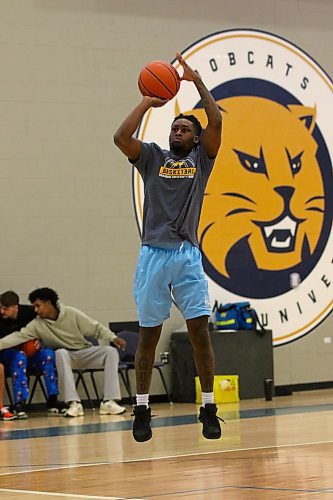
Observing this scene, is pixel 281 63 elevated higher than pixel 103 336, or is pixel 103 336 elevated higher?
pixel 281 63

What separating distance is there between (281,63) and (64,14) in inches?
106

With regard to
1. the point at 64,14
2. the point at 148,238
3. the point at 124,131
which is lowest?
the point at 148,238

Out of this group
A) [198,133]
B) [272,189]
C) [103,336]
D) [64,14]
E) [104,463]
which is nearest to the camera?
[104,463]

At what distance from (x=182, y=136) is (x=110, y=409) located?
455 cm

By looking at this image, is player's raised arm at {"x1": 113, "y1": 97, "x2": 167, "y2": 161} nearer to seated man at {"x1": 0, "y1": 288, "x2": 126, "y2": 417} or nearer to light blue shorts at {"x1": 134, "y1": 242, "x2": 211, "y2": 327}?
light blue shorts at {"x1": 134, "y1": 242, "x2": 211, "y2": 327}

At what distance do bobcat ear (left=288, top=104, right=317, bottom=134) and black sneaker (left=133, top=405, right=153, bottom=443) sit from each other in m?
7.18

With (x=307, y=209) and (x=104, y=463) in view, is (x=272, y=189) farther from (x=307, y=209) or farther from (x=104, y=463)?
(x=104, y=463)

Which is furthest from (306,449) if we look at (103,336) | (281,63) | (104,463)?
(281,63)

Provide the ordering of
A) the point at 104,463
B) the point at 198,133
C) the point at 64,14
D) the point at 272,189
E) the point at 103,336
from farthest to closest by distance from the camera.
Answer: the point at 272,189, the point at 64,14, the point at 103,336, the point at 198,133, the point at 104,463

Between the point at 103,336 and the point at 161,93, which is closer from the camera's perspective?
the point at 161,93

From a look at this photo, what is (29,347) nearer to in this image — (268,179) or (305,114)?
(268,179)

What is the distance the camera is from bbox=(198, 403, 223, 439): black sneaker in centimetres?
571

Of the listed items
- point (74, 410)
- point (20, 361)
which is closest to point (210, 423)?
point (74, 410)

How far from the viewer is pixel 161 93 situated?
5.84m
